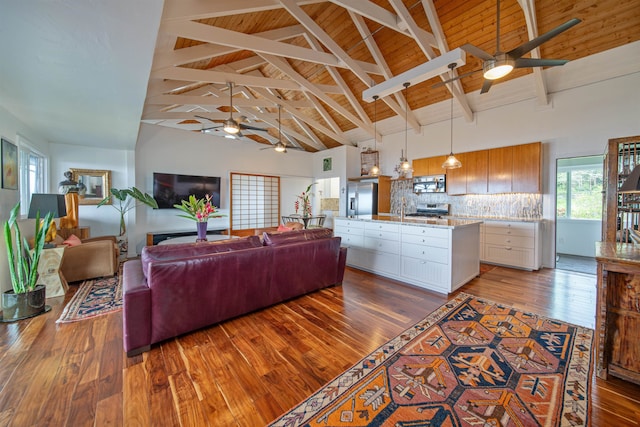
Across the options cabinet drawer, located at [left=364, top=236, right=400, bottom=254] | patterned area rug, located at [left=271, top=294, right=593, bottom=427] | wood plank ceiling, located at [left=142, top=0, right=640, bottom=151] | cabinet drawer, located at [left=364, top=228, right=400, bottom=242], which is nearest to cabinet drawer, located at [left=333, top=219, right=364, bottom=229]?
cabinet drawer, located at [left=364, top=228, right=400, bottom=242]

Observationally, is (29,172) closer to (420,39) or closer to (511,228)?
(420,39)

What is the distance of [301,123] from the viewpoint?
8.07m

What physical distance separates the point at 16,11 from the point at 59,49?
44cm

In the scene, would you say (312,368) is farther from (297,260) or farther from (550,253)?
(550,253)

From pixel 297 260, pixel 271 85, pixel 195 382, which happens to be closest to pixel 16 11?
pixel 195 382

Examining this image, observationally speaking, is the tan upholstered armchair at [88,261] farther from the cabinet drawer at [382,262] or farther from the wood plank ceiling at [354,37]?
the cabinet drawer at [382,262]

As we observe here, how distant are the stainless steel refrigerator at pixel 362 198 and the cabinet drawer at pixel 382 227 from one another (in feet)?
9.63

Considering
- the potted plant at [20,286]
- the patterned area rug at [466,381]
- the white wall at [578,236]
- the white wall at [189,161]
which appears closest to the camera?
the patterned area rug at [466,381]

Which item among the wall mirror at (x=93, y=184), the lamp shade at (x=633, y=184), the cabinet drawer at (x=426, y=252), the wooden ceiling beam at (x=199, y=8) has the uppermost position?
the wooden ceiling beam at (x=199, y=8)

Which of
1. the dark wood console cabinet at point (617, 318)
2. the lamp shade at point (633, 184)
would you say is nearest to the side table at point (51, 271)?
the dark wood console cabinet at point (617, 318)

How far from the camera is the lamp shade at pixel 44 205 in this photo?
2938 mm

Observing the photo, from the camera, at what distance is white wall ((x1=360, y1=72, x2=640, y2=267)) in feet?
13.2

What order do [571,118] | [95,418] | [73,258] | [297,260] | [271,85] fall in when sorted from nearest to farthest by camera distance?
1. [95,418]
2. [297,260]
3. [73,258]
4. [571,118]
5. [271,85]

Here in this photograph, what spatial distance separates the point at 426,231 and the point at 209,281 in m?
2.83
